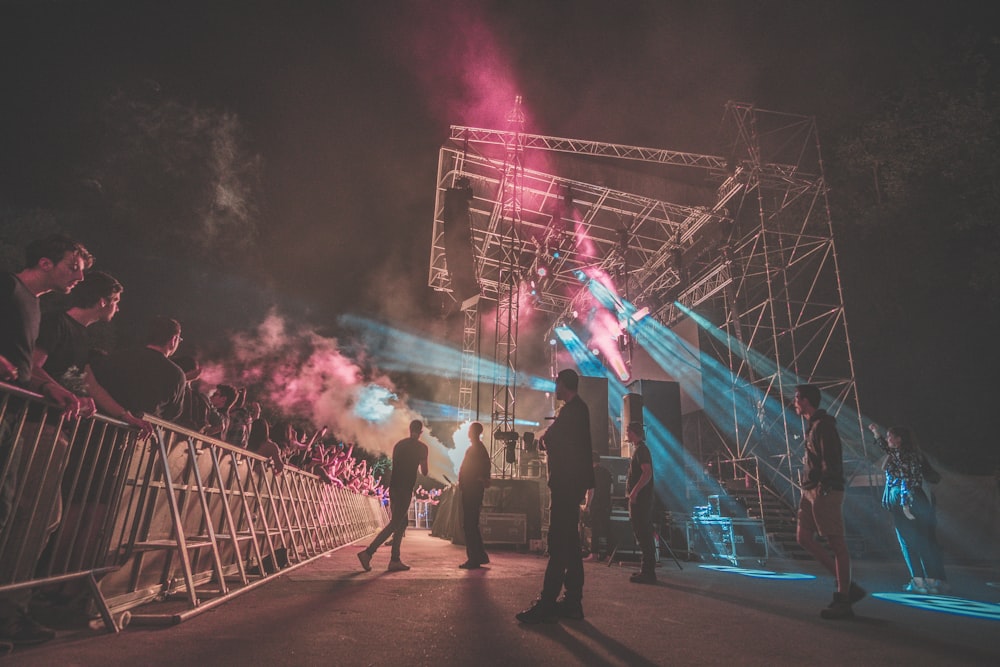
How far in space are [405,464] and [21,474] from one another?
4485mm

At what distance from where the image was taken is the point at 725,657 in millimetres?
2602

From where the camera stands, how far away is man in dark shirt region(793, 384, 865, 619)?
4.02 m

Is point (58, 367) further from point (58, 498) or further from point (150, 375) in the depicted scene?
A: point (58, 498)

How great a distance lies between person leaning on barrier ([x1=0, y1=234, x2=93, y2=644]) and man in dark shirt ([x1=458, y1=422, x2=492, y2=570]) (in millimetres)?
4687

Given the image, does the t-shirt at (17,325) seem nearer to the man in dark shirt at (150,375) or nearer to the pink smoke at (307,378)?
the man in dark shirt at (150,375)

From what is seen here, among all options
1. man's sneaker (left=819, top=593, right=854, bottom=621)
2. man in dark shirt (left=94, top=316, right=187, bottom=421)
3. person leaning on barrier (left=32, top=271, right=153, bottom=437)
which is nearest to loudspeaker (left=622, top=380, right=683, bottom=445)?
man's sneaker (left=819, top=593, right=854, bottom=621)

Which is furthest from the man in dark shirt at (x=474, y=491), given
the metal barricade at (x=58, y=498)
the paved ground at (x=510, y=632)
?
the metal barricade at (x=58, y=498)

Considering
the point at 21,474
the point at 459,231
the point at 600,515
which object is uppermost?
the point at 459,231

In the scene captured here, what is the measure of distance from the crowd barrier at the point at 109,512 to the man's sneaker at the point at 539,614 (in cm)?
204

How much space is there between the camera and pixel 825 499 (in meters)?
4.27

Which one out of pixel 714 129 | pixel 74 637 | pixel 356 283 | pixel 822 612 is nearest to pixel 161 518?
pixel 74 637

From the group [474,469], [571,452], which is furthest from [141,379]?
[474,469]

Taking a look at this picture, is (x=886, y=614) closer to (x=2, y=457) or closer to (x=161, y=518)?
(x=161, y=518)

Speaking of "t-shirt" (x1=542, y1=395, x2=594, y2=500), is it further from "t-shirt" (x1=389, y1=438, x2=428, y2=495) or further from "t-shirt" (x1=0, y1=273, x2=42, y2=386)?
"t-shirt" (x1=389, y1=438, x2=428, y2=495)
